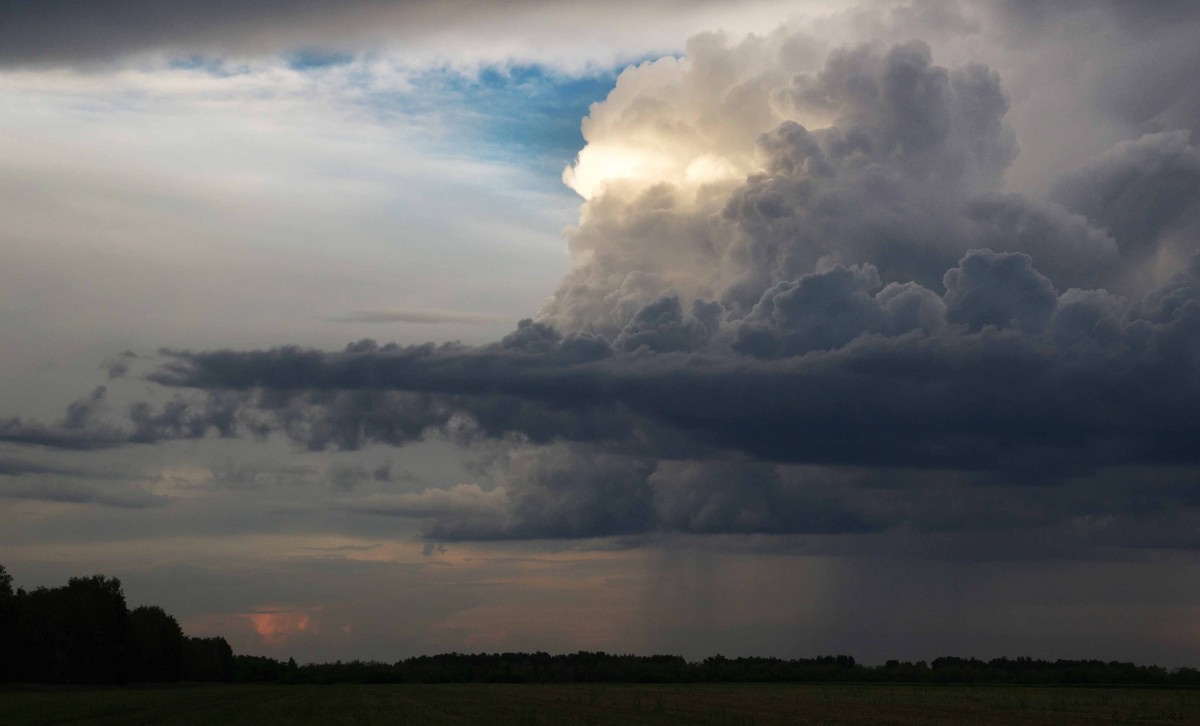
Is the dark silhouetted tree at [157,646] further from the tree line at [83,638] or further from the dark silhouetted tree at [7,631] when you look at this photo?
the dark silhouetted tree at [7,631]

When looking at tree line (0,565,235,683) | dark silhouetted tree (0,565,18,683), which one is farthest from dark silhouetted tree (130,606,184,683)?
dark silhouetted tree (0,565,18,683)

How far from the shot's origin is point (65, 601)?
162125 millimetres

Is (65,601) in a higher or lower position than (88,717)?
higher

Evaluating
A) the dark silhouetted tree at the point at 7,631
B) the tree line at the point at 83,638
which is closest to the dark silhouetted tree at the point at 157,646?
the tree line at the point at 83,638

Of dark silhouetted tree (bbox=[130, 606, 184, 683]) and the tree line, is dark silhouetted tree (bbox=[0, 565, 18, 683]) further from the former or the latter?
dark silhouetted tree (bbox=[130, 606, 184, 683])

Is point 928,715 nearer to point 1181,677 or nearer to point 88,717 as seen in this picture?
point 88,717

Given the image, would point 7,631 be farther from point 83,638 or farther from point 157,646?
point 157,646

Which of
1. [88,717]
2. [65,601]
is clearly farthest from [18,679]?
[88,717]

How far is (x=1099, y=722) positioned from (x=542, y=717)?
33.4 metres

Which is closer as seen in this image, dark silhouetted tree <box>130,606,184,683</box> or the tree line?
the tree line

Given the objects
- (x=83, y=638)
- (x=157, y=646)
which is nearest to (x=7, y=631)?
(x=83, y=638)

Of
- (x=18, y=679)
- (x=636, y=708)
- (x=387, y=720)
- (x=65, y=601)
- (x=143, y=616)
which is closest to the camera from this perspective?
(x=387, y=720)

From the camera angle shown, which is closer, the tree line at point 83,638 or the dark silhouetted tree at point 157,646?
the tree line at point 83,638

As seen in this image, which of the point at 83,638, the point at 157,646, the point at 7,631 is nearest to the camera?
the point at 7,631
